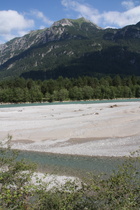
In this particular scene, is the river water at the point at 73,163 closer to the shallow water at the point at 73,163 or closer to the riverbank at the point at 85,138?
the shallow water at the point at 73,163

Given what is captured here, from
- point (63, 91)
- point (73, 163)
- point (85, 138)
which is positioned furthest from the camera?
point (63, 91)

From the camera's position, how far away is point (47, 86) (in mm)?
132375

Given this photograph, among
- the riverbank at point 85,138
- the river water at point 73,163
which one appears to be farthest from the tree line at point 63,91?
the river water at point 73,163

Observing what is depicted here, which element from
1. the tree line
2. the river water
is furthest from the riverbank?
the tree line

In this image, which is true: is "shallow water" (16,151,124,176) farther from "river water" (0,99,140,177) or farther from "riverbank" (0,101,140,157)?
"riverbank" (0,101,140,157)

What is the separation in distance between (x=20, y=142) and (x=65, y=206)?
21.7 meters

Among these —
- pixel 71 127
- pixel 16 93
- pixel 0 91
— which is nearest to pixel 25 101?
pixel 16 93

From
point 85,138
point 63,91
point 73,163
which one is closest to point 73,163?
point 73,163

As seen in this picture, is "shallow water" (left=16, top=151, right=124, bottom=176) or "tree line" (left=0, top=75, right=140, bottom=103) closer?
"shallow water" (left=16, top=151, right=124, bottom=176)

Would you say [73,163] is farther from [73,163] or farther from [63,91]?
[63,91]

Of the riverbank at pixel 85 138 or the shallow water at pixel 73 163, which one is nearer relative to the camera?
the shallow water at pixel 73 163

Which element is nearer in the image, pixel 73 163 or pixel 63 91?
pixel 73 163

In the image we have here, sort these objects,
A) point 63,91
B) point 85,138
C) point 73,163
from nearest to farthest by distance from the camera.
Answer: point 73,163 → point 85,138 → point 63,91

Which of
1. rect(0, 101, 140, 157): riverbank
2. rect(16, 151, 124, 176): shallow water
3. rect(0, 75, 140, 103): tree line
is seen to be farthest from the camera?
rect(0, 75, 140, 103): tree line
